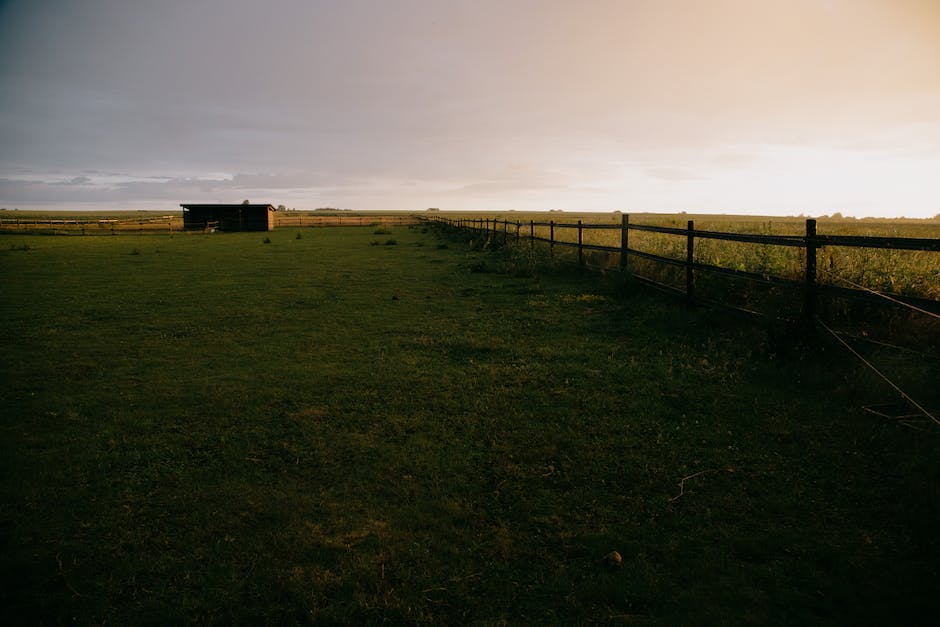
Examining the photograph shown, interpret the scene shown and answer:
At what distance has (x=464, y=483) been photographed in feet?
12.8

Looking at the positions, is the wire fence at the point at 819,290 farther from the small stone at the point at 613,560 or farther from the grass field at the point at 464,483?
the small stone at the point at 613,560

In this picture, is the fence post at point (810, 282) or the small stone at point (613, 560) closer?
the small stone at point (613, 560)

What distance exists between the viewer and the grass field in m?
2.80

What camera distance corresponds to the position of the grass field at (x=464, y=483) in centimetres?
280

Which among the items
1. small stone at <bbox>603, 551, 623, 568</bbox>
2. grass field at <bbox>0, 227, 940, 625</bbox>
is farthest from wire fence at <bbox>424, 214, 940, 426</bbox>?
small stone at <bbox>603, 551, 623, 568</bbox>

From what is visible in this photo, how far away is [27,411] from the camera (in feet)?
18.0

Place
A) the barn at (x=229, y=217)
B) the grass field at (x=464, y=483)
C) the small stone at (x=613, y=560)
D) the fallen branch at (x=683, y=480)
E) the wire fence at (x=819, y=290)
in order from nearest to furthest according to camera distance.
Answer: the grass field at (x=464, y=483) < the small stone at (x=613, y=560) < the fallen branch at (x=683, y=480) < the wire fence at (x=819, y=290) < the barn at (x=229, y=217)

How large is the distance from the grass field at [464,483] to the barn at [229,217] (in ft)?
165

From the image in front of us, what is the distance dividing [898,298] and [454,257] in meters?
16.8

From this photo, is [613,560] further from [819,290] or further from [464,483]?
[819,290]

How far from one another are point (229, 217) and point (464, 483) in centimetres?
5821

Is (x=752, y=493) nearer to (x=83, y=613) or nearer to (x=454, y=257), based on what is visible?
(x=83, y=613)

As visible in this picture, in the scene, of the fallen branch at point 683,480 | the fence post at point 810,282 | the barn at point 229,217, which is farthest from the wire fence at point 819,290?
the barn at point 229,217

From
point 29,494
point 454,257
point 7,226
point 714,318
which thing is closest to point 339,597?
point 29,494
